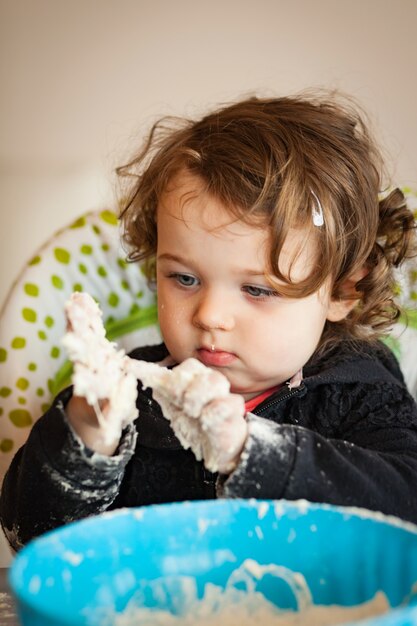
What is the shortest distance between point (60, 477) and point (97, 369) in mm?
183

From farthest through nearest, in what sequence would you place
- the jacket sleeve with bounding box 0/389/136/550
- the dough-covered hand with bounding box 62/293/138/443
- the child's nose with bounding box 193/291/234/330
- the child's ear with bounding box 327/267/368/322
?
the child's ear with bounding box 327/267/368/322, the child's nose with bounding box 193/291/234/330, the jacket sleeve with bounding box 0/389/136/550, the dough-covered hand with bounding box 62/293/138/443

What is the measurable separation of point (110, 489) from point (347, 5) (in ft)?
4.30

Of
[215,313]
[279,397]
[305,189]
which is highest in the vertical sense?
[305,189]

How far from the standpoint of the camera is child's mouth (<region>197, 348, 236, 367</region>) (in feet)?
3.25

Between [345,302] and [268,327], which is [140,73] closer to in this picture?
[345,302]

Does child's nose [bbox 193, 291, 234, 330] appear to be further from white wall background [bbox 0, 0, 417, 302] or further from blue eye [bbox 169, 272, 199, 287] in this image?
white wall background [bbox 0, 0, 417, 302]

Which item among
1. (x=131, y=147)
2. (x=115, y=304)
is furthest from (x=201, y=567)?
(x=131, y=147)

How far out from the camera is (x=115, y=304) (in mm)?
1287

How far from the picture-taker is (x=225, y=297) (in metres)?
0.97

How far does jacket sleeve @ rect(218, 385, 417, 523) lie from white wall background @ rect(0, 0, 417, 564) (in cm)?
99

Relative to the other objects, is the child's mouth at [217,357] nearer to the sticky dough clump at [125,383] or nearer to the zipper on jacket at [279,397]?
the zipper on jacket at [279,397]

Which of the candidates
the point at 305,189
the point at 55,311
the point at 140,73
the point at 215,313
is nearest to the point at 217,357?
the point at 215,313

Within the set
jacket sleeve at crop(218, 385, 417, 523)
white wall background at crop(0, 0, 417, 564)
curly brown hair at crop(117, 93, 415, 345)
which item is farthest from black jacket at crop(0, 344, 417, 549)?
white wall background at crop(0, 0, 417, 564)

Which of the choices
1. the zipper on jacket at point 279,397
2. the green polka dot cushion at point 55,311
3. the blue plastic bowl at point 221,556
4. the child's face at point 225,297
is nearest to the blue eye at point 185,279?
the child's face at point 225,297
